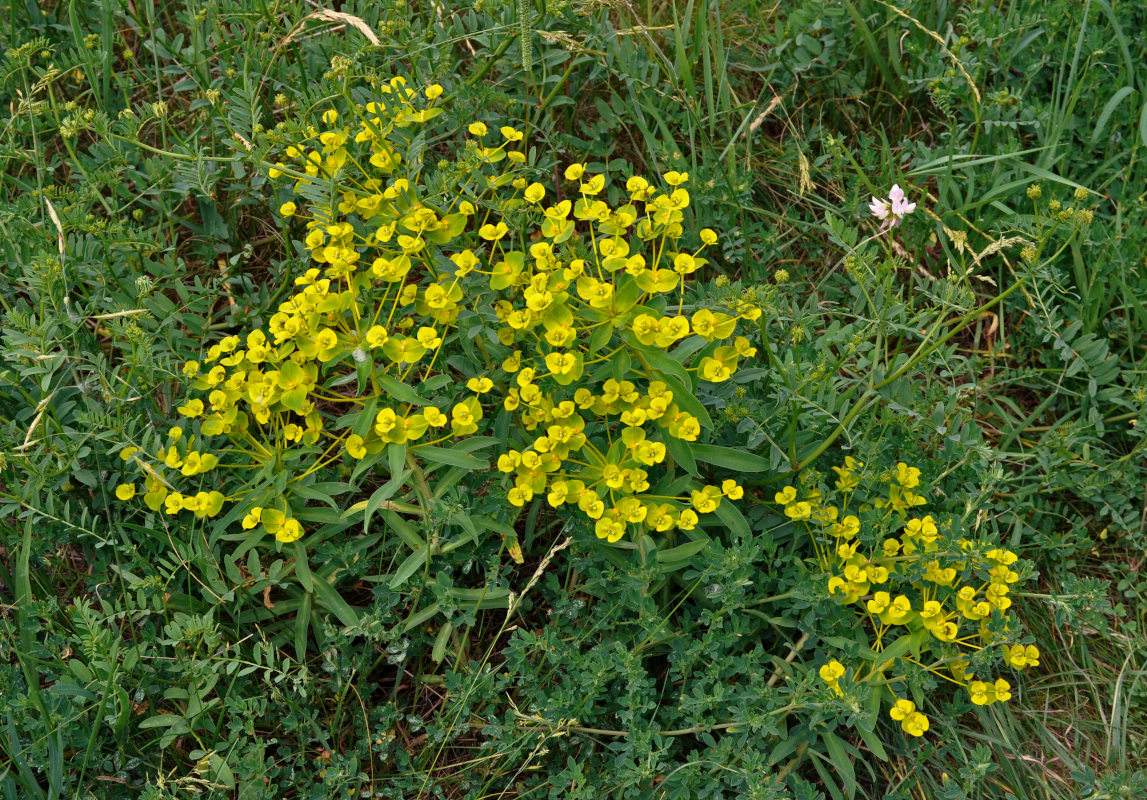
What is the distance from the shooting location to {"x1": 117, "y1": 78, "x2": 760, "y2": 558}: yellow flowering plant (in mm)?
2215

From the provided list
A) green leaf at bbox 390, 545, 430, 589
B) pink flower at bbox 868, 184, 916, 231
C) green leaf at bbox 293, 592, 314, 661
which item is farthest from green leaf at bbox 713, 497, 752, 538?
green leaf at bbox 293, 592, 314, 661

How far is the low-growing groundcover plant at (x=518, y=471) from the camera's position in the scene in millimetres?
2260

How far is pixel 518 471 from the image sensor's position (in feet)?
7.47

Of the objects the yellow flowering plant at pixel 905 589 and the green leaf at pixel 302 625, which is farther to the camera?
the green leaf at pixel 302 625

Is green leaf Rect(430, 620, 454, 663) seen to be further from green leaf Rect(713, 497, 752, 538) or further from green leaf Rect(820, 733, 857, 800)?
green leaf Rect(820, 733, 857, 800)

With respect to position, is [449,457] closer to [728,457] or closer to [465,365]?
[465,365]

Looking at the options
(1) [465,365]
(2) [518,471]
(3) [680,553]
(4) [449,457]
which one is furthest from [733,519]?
(1) [465,365]

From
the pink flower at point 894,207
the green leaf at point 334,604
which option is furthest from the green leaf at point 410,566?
the pink flower at point 894,207

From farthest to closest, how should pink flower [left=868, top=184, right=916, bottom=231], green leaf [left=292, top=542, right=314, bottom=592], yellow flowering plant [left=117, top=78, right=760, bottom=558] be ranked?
pink flower [left=868, top=184, right=916, bottom=231] < green leaf [left=292, top=542, right=314, bottom=592] < yellow flowering plant [left=117, top=78, right=760, bottom=558]

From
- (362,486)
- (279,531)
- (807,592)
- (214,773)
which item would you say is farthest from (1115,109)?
(214,773)

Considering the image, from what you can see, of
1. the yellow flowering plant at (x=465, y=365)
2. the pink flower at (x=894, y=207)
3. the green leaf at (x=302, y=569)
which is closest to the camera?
the yellow flowering plant at (x=465, y=365)

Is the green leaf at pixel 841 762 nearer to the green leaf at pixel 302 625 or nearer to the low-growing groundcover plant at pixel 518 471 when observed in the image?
the low-growing groundcover plant at pixel 518 471

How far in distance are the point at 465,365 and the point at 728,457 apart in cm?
69

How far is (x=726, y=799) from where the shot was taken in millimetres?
2355
